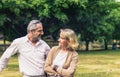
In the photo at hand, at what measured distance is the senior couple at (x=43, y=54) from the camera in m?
6.11

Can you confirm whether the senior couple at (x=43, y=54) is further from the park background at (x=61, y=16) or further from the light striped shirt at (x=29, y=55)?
the park background at (x=61, y=16)

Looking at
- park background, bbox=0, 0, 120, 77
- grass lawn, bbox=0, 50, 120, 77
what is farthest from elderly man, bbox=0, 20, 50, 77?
park background, bbox=0, 0, 120, 77

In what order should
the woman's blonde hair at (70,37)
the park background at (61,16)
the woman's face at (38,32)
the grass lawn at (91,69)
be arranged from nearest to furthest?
the woman's blonde hair at (70,37), the woman's face at (38,32), the grass lawn at (91,69), the park background at (61,16)

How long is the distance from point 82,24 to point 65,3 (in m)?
6.56

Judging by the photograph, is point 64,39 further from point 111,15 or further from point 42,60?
point 111,15

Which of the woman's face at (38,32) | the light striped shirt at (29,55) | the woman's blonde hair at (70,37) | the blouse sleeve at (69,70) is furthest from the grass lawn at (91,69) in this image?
the woman's blonde hair at (70,37)

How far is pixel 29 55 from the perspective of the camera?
6480 mm

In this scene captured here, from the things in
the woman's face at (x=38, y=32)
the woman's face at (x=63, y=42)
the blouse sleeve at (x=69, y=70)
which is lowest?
the blouse sleeve at (x=69, y=70)

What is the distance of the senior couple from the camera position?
240 inches

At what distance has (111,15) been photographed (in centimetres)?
5531

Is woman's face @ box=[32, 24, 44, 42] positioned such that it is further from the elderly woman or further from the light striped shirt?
the elderly woman

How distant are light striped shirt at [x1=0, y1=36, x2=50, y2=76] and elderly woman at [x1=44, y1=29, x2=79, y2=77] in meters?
0.21

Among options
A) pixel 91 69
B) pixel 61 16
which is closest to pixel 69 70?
pixel 91 69

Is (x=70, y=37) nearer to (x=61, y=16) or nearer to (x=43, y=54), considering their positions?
(x=43, y=54)
